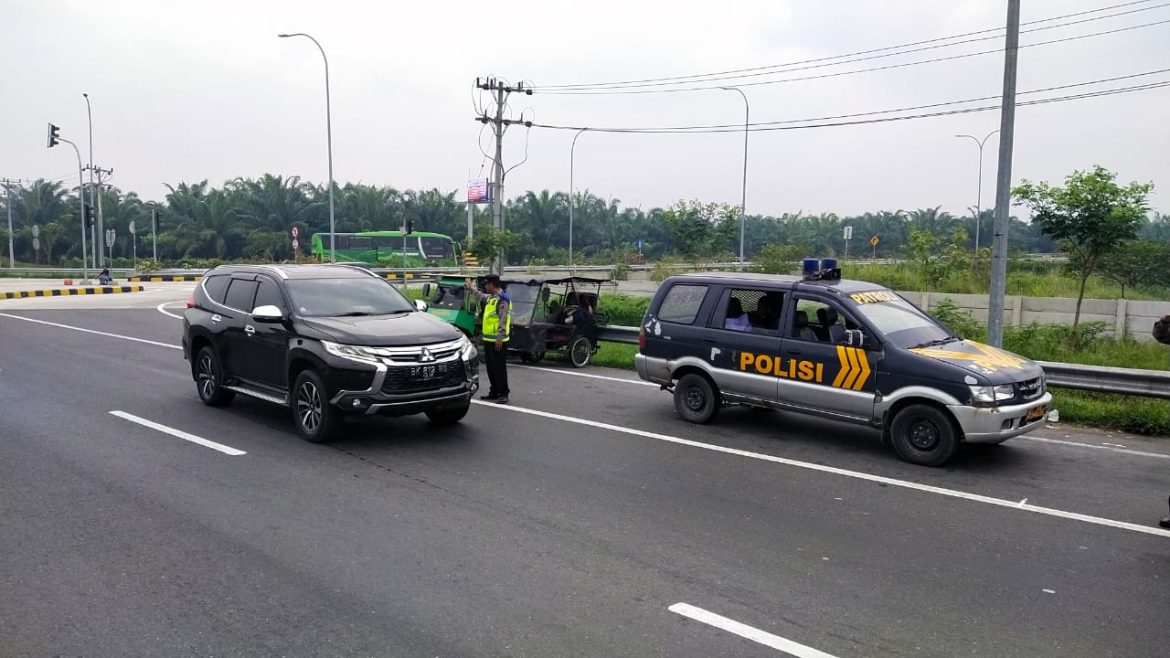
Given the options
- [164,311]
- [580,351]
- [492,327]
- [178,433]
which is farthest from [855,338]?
[164,311]

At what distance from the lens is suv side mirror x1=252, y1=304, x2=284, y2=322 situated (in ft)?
29.1

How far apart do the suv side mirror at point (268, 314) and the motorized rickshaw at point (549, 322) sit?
20.0 ft

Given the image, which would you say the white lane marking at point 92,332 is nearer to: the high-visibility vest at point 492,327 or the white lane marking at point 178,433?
the white lane marking at point 178,433

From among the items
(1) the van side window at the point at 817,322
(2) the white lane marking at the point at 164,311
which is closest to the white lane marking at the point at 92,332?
(2) the white lane marking at the point at 164,311

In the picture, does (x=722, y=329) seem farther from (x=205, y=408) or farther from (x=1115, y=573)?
(x=205, y=408)

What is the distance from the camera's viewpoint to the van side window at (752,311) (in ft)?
30.6

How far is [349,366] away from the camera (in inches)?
327

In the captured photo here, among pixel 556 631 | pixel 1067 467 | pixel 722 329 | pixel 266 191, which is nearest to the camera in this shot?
pixel 556 631

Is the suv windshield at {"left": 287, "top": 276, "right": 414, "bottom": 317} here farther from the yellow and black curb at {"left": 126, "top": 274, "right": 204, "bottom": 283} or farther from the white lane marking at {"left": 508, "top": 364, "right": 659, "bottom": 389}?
the yellow and black curb at {"left": 126, "top": 274, "right": 204, "bottom": 283}

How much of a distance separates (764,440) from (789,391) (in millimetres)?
Answer: 597

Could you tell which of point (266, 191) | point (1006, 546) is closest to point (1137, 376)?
point (1006, 546)

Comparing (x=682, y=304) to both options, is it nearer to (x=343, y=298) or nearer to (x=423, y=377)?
(x=423, y=377)

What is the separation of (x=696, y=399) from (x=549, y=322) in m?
5.58

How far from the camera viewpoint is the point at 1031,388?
8062 mm
